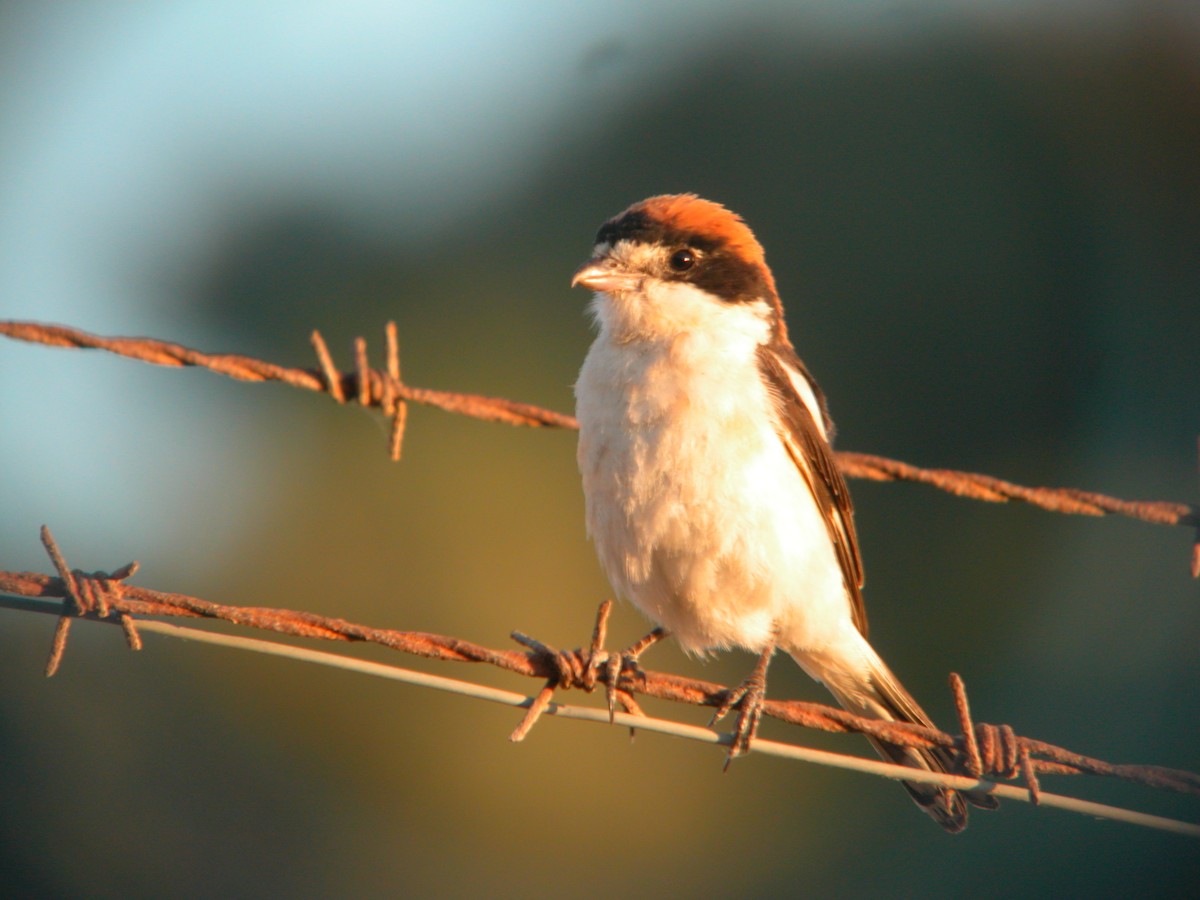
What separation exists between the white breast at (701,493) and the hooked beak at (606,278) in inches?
6.5

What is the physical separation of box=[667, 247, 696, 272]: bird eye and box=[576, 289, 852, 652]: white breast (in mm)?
293

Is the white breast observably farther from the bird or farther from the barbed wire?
the barbed wire

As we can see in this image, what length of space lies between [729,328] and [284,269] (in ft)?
64.8

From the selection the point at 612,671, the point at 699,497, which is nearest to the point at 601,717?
the point at 612,671

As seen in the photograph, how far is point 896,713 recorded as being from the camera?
4066 millimetres

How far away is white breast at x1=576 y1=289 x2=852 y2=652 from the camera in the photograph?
11.2 ft

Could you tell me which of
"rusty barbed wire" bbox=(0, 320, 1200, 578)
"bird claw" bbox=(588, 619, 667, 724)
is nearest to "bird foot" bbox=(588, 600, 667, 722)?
"bird claw" bbox=(588, 619, 667, 724)

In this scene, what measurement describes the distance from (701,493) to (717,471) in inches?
3.0

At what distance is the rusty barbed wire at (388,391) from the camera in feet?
8.42

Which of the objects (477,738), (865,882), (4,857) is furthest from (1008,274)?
(4,857)

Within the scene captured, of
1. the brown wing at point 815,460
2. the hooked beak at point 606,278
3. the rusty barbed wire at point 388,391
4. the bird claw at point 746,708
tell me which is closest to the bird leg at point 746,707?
the bird claw at point 746,708

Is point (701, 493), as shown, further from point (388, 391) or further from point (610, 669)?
point (388, 391)

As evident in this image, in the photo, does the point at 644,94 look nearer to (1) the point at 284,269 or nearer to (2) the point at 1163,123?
(1) the point at 284,269

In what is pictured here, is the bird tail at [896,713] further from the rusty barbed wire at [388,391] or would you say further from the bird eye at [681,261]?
the bird eye at [681,261]
